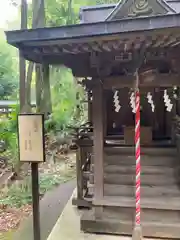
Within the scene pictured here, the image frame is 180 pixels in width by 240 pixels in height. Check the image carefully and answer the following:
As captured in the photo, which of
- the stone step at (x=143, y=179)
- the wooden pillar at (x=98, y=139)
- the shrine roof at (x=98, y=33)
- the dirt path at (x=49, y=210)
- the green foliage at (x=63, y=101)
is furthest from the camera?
the green foliage at (x=63, y=101)

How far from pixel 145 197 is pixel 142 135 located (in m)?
1.35

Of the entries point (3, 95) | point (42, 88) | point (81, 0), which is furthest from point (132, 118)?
point (3, 95)

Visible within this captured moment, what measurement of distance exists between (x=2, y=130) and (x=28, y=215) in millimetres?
3517

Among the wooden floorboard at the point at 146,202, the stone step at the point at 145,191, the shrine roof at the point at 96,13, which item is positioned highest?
the shrine roof at the point at 96,13

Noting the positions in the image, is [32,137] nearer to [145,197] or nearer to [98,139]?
[98,139]

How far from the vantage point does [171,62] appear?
3.89 metres

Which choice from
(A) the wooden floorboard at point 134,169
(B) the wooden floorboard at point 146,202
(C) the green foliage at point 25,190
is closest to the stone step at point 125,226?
(B) the wooden floorboard at point 146,202

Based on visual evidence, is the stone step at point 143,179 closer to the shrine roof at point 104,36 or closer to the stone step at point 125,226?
the stone step at point 125,226

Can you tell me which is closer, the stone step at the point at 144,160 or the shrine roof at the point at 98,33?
the shrine roof at the point at 98,33

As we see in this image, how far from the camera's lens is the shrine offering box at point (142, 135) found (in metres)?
5.18

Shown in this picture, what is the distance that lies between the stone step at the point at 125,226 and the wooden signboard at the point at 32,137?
154 centimetres

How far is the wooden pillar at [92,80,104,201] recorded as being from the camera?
13.5 feet

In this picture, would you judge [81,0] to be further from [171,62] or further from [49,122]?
[171,62]

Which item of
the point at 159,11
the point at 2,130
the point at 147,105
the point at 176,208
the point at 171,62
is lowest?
the point at 176,208
